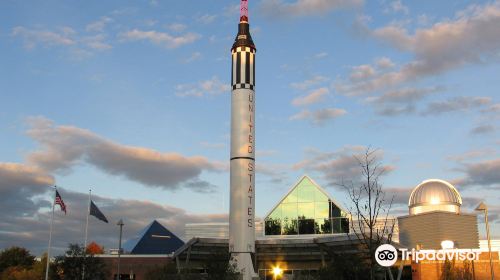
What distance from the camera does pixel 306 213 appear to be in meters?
64.6

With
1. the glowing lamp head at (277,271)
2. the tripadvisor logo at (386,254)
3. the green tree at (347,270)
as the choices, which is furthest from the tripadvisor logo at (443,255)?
the glowing lamp head at (277,271)

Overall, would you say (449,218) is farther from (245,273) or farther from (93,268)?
(93,268)

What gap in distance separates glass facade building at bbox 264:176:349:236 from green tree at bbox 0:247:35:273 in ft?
164

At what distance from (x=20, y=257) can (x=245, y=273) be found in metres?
59.2

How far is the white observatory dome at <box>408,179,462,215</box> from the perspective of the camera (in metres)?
57.6

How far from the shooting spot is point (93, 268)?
157 feet

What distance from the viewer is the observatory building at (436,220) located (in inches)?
2179

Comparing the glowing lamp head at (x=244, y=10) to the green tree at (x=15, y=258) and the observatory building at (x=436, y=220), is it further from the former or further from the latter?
the green tree at (x=15, y=258)

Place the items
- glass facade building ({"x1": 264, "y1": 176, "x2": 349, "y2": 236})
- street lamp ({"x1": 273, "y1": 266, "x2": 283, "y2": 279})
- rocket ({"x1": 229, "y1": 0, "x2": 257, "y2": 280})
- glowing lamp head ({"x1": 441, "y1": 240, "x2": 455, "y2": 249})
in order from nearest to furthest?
1. glowing lamp head ({"x1": 441, "y1": 240, "x2": 455, "y2": 249})
2. rocket ({"x1": 229, "y1": 0, "x2": 257, "y2": 280})
3. glass facade building ({"x1": 264, "y1": 176, "x2": 349, "y2": 236})
4. street lamp ({"x1": 273, "y1": 266, "x2": 283, "y2": 279})

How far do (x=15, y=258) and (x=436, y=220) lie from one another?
71.2 m

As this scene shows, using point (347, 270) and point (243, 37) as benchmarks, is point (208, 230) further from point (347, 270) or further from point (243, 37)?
point (347, 270)

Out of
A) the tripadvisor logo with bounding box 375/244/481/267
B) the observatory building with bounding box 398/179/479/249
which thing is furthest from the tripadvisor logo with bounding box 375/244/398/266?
the observatory building with bounding box 398/179/479/249

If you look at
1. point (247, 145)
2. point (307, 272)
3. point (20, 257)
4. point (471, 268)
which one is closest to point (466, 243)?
point (471, 268)

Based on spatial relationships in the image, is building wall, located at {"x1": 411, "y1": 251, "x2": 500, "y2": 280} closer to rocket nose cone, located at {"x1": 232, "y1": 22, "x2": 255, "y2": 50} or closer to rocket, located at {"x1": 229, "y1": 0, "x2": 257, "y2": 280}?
rocket, located at {"x1": 229, "y1": 0, "x2": 257, "y2": 280}
